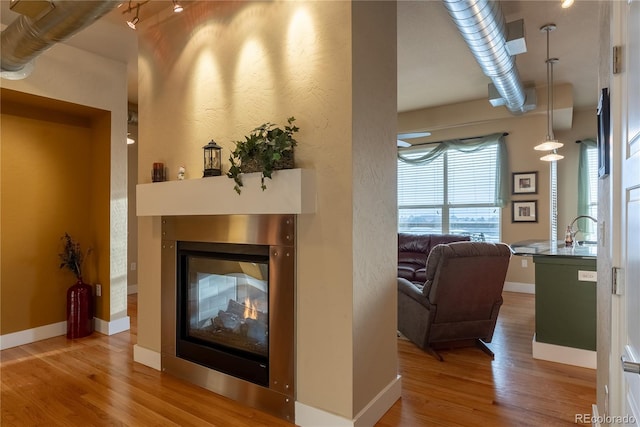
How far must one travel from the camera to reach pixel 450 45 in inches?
152

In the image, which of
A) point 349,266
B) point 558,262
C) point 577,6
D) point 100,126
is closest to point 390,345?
point 349,266

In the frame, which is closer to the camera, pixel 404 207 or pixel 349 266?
pixel 349 266

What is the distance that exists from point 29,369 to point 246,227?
2.34 metres

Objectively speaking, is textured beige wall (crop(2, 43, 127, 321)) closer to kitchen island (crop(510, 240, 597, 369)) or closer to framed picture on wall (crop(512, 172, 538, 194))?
kitchen island (crop(510, 240, 597, 369))

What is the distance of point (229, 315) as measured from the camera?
105 inches

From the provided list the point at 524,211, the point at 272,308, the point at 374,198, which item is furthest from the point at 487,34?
the point at 524,211

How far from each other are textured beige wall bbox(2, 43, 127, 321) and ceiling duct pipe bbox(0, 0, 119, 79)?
86cm

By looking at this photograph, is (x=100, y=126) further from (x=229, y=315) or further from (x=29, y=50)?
(x=229, y=315)

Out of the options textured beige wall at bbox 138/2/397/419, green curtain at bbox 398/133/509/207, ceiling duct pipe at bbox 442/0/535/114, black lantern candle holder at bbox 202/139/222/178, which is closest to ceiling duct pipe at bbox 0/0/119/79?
textured beige wall at bbox 138/2/397/419

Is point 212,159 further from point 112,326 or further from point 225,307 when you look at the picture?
point 112,326

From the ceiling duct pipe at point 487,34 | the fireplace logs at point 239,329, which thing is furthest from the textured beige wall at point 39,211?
the ceiling duct pipe at point 487,34

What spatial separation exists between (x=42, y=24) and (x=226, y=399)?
2.72 meters

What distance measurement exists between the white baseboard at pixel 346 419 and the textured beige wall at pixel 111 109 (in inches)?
110

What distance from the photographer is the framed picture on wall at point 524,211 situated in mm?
5889
